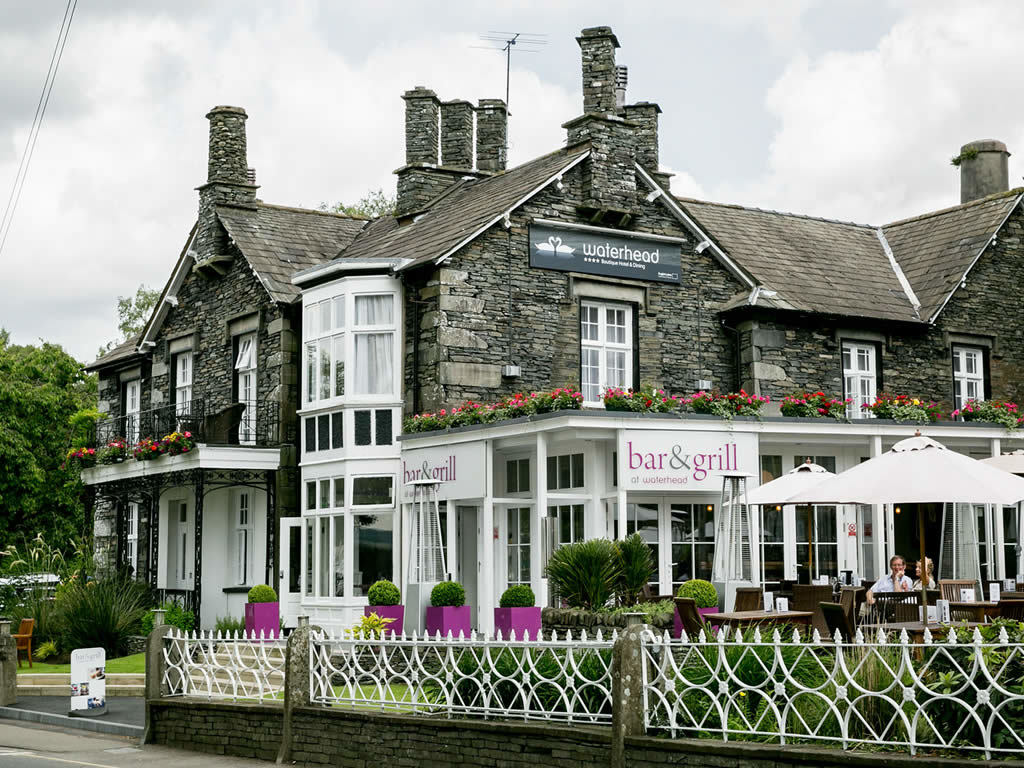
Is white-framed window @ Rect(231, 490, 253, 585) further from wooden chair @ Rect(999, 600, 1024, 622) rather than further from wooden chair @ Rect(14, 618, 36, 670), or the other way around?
wooden chair @ Rect(999, 600, 1024, 622)

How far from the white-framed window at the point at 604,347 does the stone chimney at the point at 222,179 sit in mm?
8386

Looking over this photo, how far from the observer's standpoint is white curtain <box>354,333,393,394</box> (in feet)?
71.4

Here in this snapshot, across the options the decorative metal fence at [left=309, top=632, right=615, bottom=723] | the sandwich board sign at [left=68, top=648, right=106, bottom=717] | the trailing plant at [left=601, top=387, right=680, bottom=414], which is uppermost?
the trailing plant at [left=601, top=387, right=680, bottom=414]

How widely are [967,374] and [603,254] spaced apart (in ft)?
27.9

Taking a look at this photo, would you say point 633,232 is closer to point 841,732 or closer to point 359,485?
point 359,485

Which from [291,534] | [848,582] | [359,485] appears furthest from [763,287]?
[291,534]

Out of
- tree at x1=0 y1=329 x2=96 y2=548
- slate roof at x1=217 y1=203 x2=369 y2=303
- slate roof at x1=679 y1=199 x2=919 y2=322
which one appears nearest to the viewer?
slate roof at x1=679 y1=199 x2=919 y2=322

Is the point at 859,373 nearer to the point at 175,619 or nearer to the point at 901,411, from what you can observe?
the point at 901,411

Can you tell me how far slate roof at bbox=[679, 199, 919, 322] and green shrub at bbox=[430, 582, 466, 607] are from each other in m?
8.13

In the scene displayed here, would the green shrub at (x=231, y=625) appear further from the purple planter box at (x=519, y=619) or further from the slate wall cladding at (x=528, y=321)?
the purple planter box at (x=519, y=619)

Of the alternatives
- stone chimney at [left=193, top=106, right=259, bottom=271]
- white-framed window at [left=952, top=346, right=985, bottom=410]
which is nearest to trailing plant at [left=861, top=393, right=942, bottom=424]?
white-framed window at [left=952, top=346, right=985, bottom=410]

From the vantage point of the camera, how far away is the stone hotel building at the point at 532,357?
797 inches

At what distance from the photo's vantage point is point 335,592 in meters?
21.5

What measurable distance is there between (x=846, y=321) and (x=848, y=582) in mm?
6114
